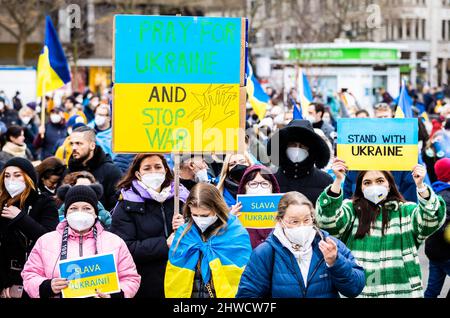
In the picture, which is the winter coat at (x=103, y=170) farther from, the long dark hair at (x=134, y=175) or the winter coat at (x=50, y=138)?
the winter coat at (x=50, y=138)

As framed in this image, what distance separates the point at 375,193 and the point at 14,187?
8.15ft

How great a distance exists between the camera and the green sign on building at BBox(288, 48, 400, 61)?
1558 inches

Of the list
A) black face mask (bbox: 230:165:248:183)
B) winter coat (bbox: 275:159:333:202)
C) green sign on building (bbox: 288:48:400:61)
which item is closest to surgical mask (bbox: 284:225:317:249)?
winter coat (bbox: 275:159:333:202)

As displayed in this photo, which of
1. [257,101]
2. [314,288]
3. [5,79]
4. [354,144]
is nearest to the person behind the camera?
[314,288]

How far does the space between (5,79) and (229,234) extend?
27.2m

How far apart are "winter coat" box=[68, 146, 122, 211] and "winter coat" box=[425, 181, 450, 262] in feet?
8.98

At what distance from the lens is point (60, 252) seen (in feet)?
21.4

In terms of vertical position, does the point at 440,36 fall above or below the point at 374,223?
above

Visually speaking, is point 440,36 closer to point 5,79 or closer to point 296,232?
point 5,79

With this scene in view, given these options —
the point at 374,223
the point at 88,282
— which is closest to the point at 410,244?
the point at 374,223

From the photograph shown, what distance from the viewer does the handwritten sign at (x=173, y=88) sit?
712 cm

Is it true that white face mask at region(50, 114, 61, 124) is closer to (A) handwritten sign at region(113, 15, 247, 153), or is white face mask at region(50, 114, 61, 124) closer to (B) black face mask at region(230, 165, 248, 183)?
(B) black face mask at region(230, 165, 248, 183)

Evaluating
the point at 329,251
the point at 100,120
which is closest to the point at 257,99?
the point at 100,120

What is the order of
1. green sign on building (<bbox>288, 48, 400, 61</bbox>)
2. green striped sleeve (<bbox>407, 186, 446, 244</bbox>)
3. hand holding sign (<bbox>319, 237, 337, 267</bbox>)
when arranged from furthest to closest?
green sign on building (<bbox>288, 48, 400, 61</bbox>) < green striped sleeve (<bbox>407, 186, 446, 244</bbox>) < hand holding sign (<bbox>319, 237, 337, 267</bbox>)
